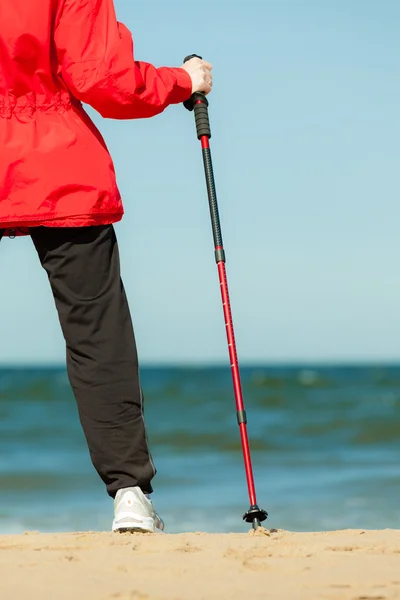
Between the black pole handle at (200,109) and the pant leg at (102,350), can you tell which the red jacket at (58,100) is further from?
the black pole handle at (200,109)

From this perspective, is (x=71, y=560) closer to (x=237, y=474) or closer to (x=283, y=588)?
Answer: (x=283, y=588)

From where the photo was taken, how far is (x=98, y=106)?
10.8ft

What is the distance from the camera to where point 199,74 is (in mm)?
3654

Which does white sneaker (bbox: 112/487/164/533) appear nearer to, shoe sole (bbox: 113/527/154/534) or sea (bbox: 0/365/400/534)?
shoe sole (bbox: 113/527/154/534)

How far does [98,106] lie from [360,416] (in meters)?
12.2

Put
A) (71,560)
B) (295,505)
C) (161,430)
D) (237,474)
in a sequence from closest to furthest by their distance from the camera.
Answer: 1. (71,560)
2. (295,505)
3. (237,474)
4. (161,430)

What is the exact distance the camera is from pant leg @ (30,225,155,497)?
338cm

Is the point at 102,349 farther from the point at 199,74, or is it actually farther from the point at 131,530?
the point at 199,74

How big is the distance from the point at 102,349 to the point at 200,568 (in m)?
1.07

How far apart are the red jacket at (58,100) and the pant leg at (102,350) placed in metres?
0.15

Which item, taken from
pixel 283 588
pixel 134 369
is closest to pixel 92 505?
pixel 134 369

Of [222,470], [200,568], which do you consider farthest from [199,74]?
[222,470]

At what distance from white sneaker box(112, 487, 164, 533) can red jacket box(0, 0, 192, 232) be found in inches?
36.8

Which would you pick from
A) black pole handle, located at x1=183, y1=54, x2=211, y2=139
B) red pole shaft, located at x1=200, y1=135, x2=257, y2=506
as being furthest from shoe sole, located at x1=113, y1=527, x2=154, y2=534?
black pole handle, located at x1=183, y1=54, x2=211, y2=139
